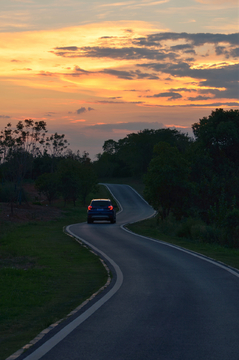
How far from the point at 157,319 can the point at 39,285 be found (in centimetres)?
417

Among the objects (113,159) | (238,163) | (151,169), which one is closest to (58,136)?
(113,159)

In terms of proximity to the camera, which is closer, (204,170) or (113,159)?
(204,170)

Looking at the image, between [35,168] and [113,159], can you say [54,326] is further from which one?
[113,159]

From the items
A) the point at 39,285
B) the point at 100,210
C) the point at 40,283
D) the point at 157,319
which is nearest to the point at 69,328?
the point at 157,319

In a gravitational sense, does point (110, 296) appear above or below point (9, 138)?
below

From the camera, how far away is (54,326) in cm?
646

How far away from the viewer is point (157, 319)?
6.88m

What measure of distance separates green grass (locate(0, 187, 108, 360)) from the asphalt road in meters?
0.45

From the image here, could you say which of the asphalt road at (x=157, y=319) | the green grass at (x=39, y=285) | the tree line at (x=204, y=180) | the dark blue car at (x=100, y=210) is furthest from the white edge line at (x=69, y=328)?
the dark blue car at (x=100, y=210)

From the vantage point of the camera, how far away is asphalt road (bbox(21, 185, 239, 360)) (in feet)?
17.2

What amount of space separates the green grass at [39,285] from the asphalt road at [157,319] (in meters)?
0.45

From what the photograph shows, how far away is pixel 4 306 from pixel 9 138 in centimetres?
4630

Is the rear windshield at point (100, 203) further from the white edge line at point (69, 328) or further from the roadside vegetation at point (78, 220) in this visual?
the white edge line at point (69, 328)

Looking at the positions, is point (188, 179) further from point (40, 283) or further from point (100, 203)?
point (40, 283)
